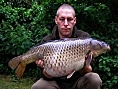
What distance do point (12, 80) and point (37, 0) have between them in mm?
2989

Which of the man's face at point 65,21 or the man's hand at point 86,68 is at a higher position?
the man's face at point 65,21

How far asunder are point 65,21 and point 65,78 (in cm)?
65

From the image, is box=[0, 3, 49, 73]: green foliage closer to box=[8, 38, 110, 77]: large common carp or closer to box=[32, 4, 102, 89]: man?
box=[32, 4, 102, 89]: man

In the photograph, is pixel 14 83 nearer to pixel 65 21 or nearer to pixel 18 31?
pixel 18 31

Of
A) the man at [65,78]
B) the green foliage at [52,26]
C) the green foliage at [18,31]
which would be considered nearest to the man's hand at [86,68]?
the man at [65,78]

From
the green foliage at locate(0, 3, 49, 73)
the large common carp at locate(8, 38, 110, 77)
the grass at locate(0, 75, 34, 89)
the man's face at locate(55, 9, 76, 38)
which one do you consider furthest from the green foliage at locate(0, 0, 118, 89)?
the large common carp at locate(8, 38, 110, 77)

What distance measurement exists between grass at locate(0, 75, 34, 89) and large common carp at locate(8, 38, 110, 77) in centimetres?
272

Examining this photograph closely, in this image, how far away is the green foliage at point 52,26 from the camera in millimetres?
5906

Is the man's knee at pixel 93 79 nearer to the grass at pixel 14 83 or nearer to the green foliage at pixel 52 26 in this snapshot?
the green foliage at pixel 52 26

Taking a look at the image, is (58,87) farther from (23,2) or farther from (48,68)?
(23,2)

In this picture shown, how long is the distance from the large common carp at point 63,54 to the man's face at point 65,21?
272 millimetres

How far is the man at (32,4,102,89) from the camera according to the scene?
3.66 metres

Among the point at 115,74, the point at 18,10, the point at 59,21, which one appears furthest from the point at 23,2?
the point at 59,21

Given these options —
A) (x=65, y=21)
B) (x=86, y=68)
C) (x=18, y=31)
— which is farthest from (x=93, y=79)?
(x=18, y=31)
